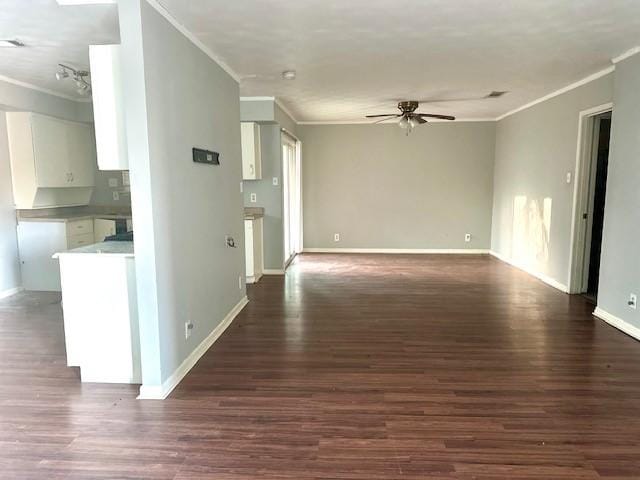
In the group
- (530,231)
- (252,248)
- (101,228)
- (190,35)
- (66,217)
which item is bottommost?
(252,248)

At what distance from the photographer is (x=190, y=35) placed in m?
3.16

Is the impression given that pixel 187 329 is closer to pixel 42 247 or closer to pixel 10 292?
pixel 42 247

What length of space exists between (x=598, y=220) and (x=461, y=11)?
3.82 metres

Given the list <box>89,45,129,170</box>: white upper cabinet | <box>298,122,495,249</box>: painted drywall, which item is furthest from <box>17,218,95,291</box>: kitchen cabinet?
<box>298,122,495,249</box>: painted drywall

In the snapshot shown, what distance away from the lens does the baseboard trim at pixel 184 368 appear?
2746mm

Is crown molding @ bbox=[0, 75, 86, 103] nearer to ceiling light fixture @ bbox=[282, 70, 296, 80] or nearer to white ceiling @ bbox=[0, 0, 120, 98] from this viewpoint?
white ceiling @ bbox=[0, 0, 120, 98]

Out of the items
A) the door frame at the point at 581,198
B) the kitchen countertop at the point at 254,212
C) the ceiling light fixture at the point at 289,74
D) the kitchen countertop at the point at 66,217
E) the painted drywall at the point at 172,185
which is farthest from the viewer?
the kitchen countertop at the point at 254,212

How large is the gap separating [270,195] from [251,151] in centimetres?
74

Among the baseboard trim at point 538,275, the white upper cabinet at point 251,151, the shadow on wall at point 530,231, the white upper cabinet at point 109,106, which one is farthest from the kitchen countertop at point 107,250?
the shadow on wall at point 530,231

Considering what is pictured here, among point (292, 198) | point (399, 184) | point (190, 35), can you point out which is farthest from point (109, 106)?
point (399, 184)

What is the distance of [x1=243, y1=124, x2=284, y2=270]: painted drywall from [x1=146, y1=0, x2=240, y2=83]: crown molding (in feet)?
5.89

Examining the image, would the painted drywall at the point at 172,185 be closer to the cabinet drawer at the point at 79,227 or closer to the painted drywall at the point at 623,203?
the cabinet drawer at the point at 79,227

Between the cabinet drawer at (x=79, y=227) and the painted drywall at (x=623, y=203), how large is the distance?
5900 mm

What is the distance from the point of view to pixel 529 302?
4863mm
